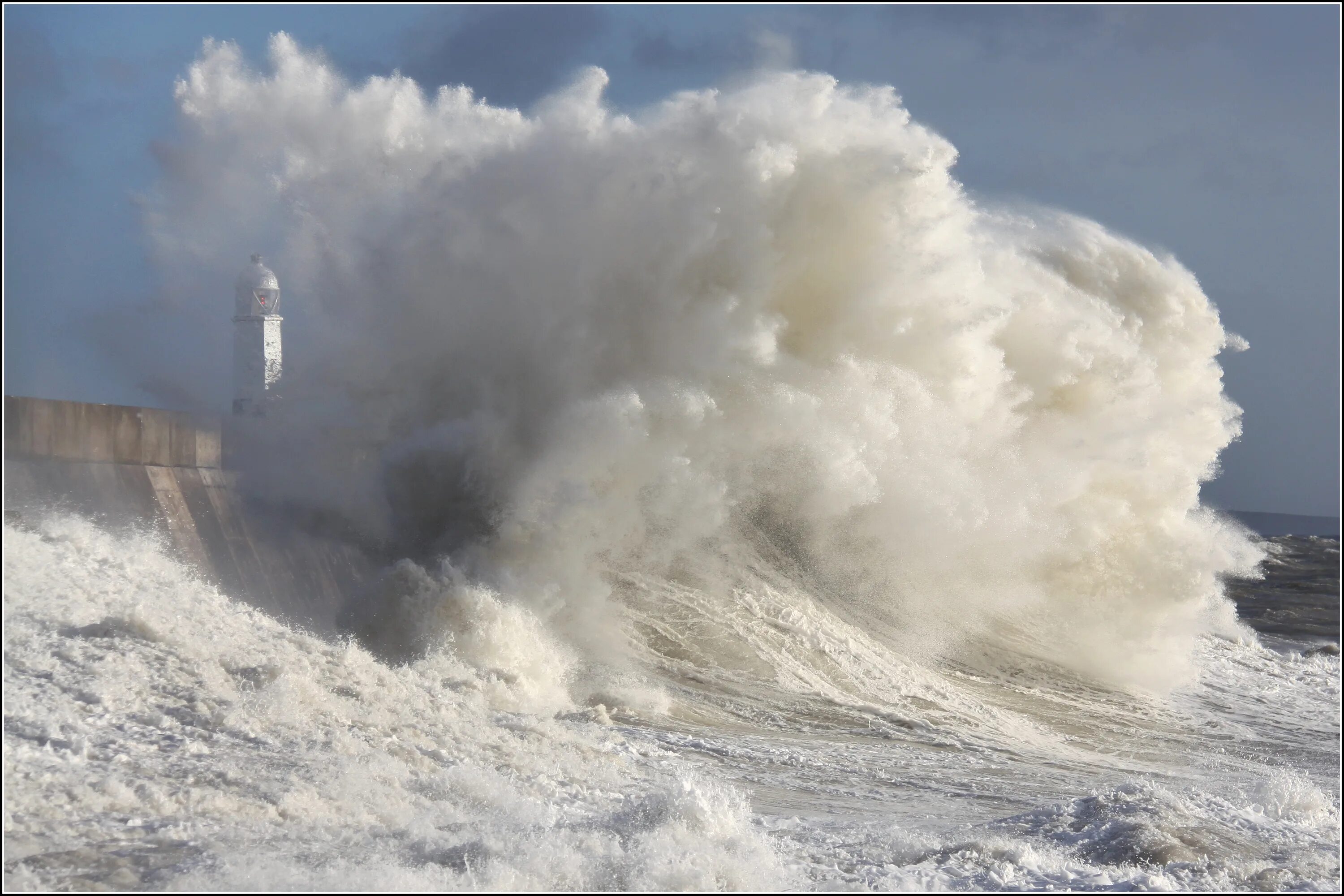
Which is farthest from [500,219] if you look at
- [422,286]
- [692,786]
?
[692,786]

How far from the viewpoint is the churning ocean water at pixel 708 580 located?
5.34m

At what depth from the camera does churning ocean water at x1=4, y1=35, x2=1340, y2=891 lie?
534 centimetres

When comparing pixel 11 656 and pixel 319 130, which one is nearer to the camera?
pixel 11 656

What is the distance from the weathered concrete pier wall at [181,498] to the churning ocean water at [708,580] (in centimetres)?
26

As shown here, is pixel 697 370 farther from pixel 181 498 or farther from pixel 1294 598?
pixel 1294 598

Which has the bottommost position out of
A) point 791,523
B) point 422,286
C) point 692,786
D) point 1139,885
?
point 1139,885

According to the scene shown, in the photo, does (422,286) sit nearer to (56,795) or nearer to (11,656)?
(11,656)

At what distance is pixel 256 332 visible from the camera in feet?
49.9

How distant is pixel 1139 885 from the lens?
17.1ft

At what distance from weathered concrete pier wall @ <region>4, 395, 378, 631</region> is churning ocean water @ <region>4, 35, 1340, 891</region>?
26cm

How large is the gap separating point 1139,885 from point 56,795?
4682mm

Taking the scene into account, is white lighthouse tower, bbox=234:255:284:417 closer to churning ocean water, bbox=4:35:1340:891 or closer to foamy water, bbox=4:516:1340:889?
churning ocean water, bbox=4:35:1340:891

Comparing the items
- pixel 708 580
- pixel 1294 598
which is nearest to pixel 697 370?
pixel 708 580

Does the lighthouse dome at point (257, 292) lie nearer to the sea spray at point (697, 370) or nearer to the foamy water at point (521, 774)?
the sea spray at point (697, 370)
